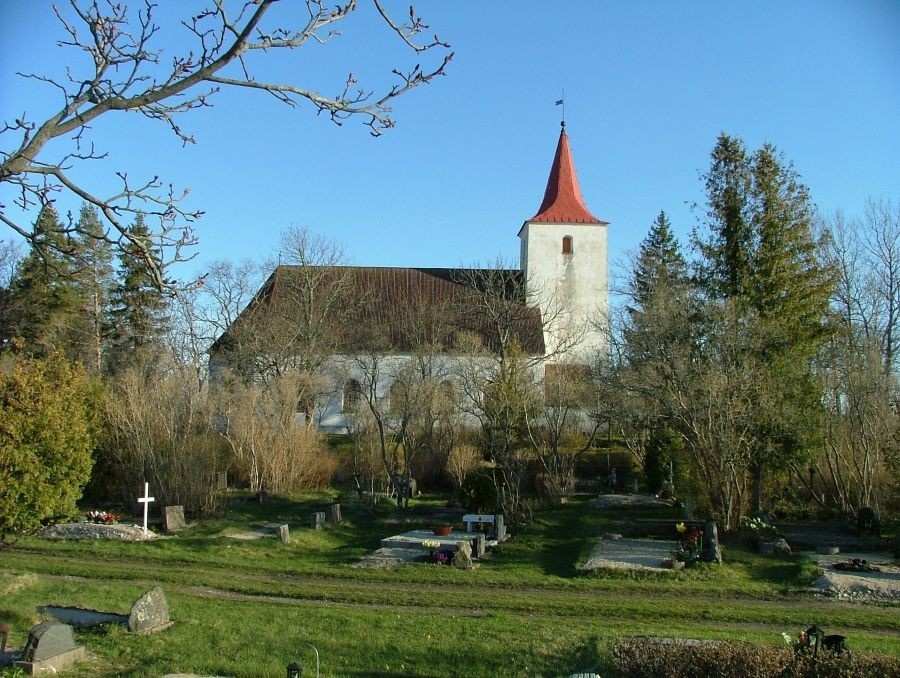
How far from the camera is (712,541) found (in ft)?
56.5

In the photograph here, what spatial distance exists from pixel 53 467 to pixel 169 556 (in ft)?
12.0

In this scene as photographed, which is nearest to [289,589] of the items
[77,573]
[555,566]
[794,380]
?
[77,573]

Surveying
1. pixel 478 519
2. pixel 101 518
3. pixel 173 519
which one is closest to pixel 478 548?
pixel 478 519

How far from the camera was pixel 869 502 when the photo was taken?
22.6m

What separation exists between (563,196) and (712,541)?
38.3 m

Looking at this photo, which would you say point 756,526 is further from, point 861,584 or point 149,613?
point 149,613

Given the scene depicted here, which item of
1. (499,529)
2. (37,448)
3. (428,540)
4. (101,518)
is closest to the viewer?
(37,448)

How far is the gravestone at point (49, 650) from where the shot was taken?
8016 millimetres

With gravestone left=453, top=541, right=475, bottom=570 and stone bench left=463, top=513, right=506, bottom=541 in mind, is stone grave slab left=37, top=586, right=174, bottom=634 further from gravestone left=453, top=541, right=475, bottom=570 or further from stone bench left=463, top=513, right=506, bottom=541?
stone bench left=463, top=513, right=506, bottom=541

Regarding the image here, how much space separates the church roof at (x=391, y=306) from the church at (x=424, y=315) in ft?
0.29

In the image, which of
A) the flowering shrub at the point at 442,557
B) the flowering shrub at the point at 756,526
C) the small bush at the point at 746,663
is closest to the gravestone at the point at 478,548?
the flowering shrub at the point at 442,557

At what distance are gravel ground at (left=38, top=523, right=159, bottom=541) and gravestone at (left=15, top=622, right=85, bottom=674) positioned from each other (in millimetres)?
11454

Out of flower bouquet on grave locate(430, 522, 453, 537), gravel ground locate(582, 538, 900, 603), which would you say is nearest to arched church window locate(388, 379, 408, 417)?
flower bouquet on grave locate(430, 522, 453, 537)

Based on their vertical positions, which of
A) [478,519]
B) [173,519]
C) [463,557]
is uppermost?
[478,519]
